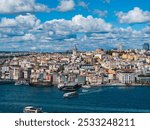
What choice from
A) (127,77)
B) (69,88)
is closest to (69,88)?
(69,88)

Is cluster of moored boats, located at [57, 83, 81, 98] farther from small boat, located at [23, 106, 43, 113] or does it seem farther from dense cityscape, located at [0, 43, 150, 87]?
small boat, located at [23, 106, 43, 113]

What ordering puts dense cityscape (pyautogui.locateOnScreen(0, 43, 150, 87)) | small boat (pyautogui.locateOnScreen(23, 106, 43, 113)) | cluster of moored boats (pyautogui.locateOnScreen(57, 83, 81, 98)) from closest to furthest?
small boat (pyautogui.locateOnScreen(23, 106, 43, 113)) < cluster of moored boats (pyautogui.locateOnScreen(57, 83, 81, 98)) < dense cityscape (pyautogui.locateOnScreen(0, 43, 150, 87))

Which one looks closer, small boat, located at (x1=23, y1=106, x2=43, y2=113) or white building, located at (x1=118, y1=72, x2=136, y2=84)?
small boat, located at (x1=23, y1=106, x2=43, y2=113)

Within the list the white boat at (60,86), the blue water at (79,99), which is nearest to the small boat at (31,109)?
the blue water at (79,99)

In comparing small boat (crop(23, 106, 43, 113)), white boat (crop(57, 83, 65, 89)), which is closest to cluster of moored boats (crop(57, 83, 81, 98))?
white boat (crop(57, 83, 65, 89))

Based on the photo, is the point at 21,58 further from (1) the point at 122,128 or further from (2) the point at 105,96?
(1) the point at 122,128

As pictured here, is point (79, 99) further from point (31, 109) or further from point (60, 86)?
point (31, 109)
